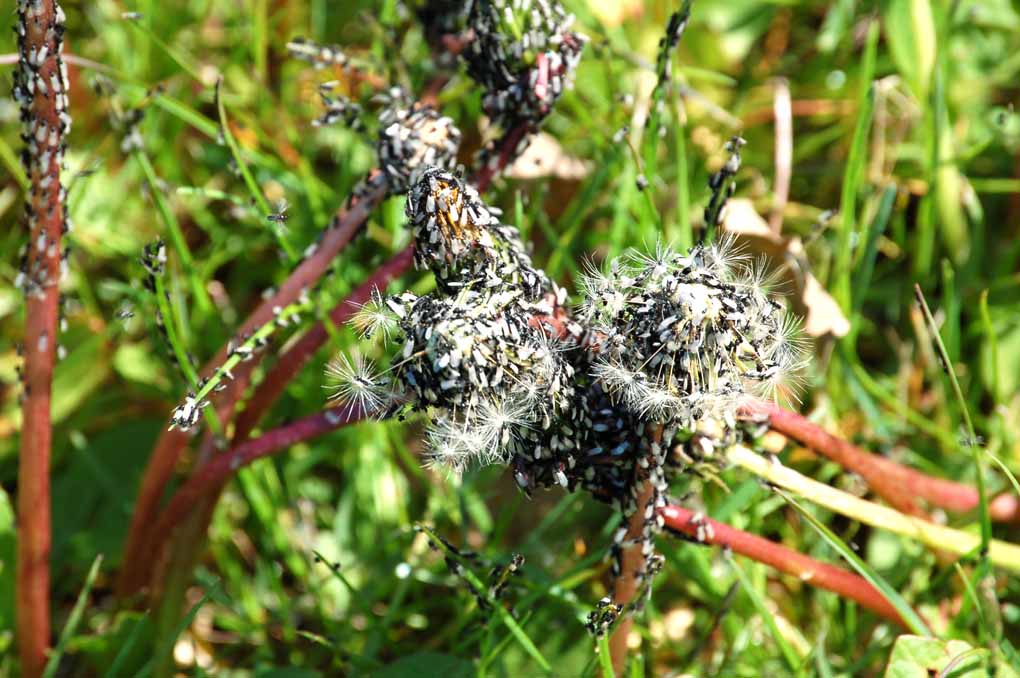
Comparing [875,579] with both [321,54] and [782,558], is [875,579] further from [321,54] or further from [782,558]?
[321,54]

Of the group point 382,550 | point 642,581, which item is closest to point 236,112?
point 382,550

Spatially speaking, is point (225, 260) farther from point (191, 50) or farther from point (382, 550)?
point (382, 550)

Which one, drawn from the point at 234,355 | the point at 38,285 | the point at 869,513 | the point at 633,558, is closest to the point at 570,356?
the point at 633,558

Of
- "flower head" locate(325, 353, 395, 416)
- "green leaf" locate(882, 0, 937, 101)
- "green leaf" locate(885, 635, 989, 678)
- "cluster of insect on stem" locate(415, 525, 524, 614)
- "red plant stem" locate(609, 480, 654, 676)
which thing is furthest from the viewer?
"green leaf" locate(882, 0, 937, 101)

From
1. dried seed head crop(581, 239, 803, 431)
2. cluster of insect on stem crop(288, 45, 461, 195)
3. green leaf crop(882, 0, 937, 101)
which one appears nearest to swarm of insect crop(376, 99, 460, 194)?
cluster of insect on stem crop(288, 45, 461, 195)

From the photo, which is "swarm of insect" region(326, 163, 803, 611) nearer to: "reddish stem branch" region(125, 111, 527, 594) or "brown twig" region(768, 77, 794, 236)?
"reddish stem branch" region(125, 111, 527, 594)
